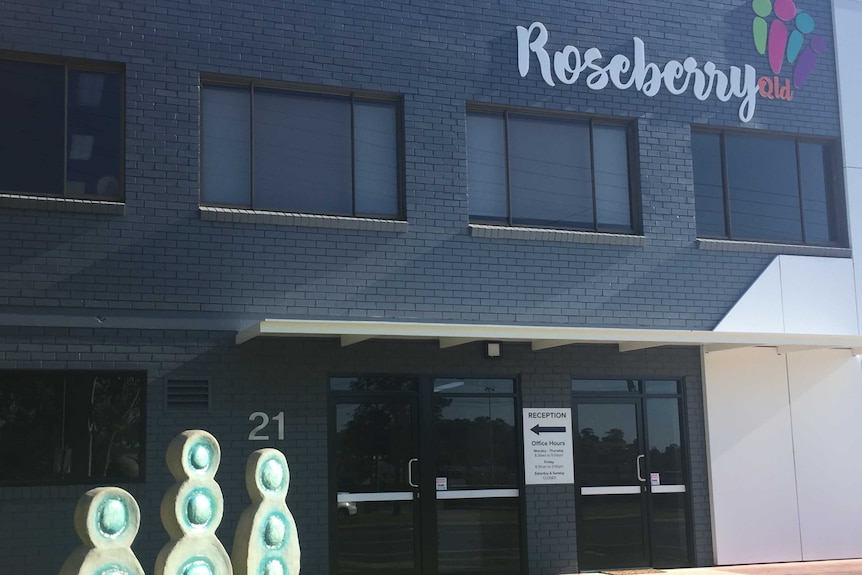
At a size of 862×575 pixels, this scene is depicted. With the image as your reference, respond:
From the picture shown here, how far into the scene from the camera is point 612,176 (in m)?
14.7

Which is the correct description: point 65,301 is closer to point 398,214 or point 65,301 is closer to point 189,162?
point 189,162

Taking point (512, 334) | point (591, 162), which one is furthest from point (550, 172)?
point (512, 334)

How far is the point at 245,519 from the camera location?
31.6ft

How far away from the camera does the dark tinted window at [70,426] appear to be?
11.5 metres

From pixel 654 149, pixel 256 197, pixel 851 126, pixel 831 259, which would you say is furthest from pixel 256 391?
pixel 851 126

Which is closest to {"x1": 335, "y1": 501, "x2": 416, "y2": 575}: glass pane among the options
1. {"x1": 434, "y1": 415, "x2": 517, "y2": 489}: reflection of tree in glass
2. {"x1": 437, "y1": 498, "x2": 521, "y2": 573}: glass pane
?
{"x1": 437, "y1": 498, "x2": 521, "y2": 573}: glass pane

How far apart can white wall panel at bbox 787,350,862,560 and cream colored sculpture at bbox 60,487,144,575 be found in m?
9.92

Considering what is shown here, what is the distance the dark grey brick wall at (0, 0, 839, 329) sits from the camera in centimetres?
1205

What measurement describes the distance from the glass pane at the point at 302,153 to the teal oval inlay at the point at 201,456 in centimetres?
414

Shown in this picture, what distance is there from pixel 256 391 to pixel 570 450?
13.6 ft

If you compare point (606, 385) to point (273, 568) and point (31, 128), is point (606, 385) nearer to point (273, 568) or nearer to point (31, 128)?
point (273, 568)

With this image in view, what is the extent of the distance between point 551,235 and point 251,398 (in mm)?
4426

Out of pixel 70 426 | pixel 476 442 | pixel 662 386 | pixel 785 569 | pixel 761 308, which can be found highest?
pixel 761 308

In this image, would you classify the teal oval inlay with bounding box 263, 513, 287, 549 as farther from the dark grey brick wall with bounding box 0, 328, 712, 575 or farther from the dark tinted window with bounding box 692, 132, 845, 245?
the dark tinted window with bounding box 692, 132, 845, 245
